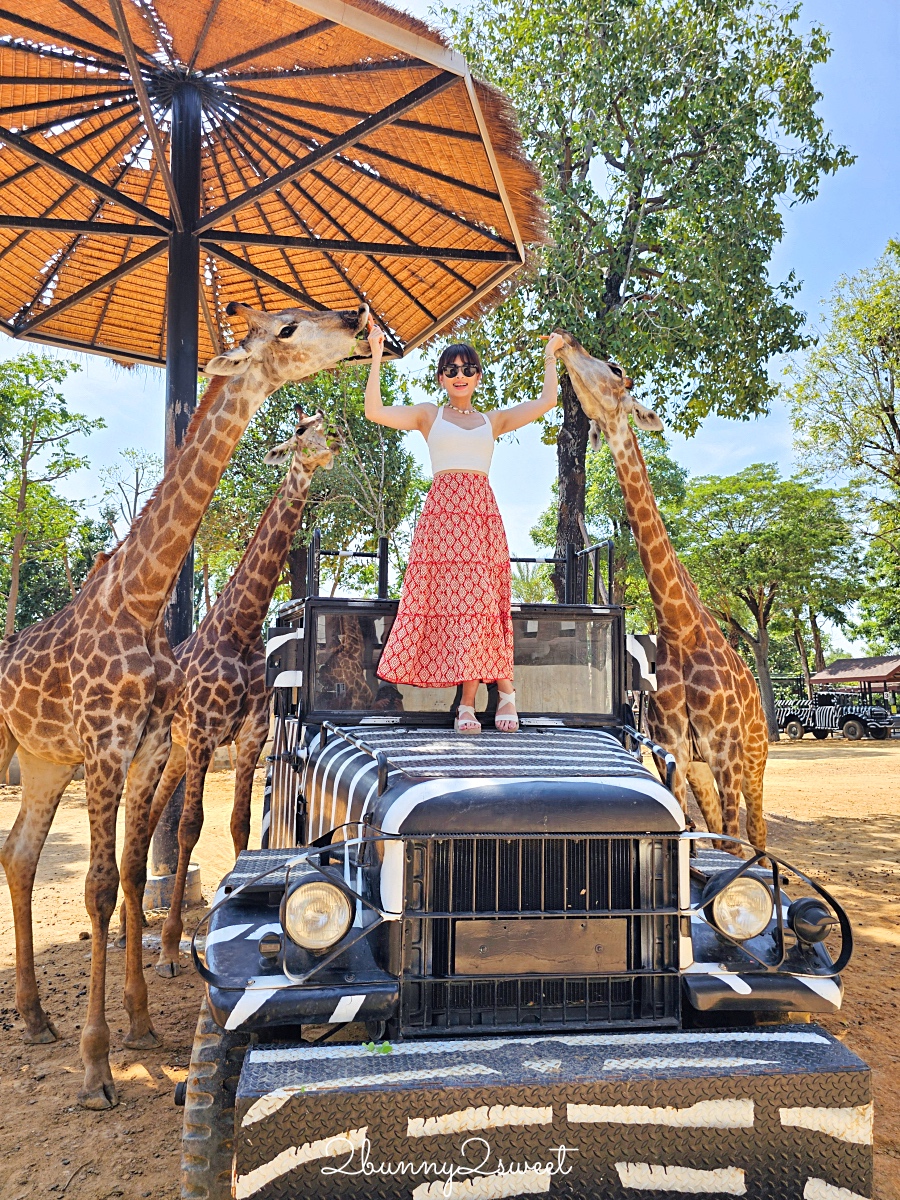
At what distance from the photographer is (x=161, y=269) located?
8.09 metres

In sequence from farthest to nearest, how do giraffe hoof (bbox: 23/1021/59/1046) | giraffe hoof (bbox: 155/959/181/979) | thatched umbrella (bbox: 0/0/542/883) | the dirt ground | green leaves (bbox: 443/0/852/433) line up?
1. green leaves (bbox: 443/0/852/433)
2. giraffe hoof (bbox: 155/959/181/979)
3. thatched umbrella (bbox: 0/0/542/883)
4. giraffe hoof (bbox: 23/1021/59/1046)
5. the dirt ground

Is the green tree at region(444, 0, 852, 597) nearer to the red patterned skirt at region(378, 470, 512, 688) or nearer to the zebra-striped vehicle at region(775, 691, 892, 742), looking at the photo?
the red patterned skirt at region(378, 470, 512, 688)

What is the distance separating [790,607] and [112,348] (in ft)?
84.9

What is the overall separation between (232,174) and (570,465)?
5.48 metres

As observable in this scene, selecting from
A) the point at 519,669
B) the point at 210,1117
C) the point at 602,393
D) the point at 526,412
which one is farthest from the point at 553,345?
the point at 210,1117

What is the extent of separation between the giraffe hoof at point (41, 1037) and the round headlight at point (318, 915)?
303 cm

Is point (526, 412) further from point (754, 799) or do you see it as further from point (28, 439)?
point (28, 439)

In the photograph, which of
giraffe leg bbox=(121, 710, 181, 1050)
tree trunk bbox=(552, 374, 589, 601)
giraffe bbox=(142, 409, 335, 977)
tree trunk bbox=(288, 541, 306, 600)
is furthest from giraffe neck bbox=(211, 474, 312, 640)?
tree trunk bbox=(288, 541, 306, 600)

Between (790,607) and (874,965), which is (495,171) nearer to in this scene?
(874,965)

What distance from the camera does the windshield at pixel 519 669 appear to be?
4461mm

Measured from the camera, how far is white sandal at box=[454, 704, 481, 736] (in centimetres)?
402

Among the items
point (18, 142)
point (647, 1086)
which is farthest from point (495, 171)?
point (647, 1086)

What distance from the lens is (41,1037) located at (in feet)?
15.9

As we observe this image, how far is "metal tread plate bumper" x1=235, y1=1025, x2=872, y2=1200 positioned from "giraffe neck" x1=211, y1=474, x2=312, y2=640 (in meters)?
4.23
